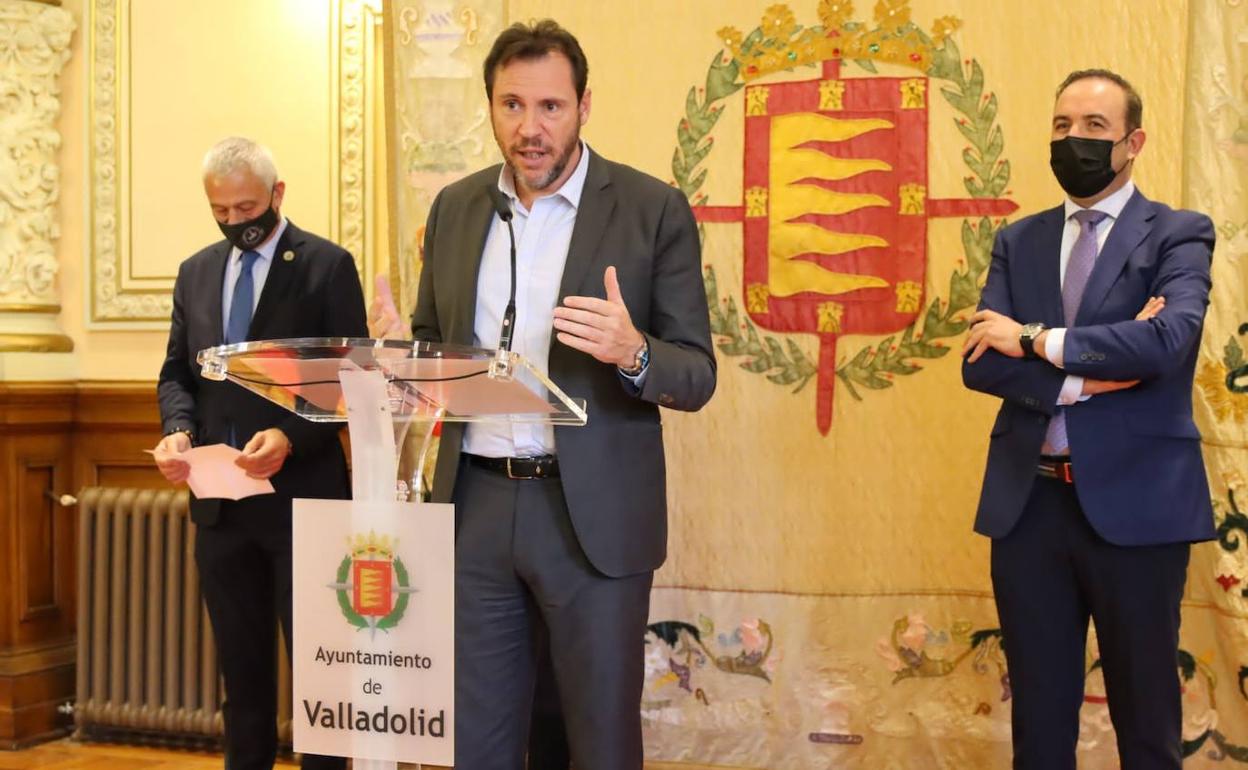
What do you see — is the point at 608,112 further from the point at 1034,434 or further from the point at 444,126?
the point at 1034,434

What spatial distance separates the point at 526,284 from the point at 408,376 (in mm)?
552

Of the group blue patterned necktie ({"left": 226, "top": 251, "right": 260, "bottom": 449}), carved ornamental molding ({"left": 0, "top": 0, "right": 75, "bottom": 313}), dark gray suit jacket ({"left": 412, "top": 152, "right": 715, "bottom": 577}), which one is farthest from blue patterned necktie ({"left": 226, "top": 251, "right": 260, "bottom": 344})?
carved ornamental molding ({"left": 0, "top": 0, "right": 75, "bottom": 313})

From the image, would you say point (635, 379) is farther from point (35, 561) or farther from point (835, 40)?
point (35, 561)

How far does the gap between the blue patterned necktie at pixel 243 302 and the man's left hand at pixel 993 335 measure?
1.76 metres

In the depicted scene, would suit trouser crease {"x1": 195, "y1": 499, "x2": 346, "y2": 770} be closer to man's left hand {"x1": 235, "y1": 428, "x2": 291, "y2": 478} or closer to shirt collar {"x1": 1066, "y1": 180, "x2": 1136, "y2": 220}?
man's left hand {"x1": 235, "y1": 428, "x2": 291, "y2": 478}

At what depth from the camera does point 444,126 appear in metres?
3.95

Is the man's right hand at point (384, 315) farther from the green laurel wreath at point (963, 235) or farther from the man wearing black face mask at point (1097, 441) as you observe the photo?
the man wearing black face mask at point (1097, 441)

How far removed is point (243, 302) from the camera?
329cm

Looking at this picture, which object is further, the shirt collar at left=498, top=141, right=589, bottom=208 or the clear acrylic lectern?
the shirt collar at left=498, top=141, right=589, bottom=208

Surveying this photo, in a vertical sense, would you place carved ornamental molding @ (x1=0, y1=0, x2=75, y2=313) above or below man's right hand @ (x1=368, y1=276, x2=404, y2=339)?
above

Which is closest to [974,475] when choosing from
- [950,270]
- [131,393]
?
[950,270]

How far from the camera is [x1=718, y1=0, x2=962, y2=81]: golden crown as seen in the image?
3646mm

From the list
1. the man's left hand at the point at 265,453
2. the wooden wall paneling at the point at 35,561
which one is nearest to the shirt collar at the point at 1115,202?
the man's left hand at the point at 265,453

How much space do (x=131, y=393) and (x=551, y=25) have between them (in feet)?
8.45
